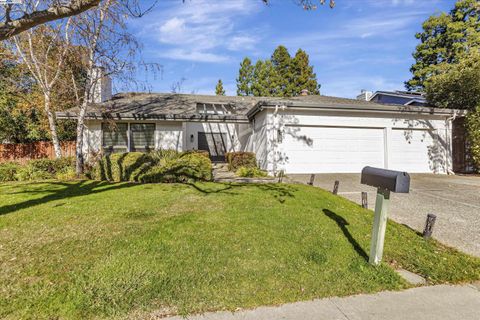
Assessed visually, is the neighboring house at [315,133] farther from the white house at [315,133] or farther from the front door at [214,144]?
the front door at [214,144]

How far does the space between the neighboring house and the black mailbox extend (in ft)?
26.2

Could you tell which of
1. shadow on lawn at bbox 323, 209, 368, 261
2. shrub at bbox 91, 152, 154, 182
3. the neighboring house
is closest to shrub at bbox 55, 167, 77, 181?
shrub at bbox 91, 152, 154, 182

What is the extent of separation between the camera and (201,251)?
150 inches

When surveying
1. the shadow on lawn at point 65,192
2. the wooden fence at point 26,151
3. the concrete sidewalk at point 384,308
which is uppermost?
the wooden fence at point 26,151

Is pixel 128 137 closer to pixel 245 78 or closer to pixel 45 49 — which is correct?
pixel 45 49

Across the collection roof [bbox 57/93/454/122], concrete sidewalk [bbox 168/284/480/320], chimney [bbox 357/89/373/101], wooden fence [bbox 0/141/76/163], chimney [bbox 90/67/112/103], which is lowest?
concrete sidewalk [bbox 168/284/480/320]

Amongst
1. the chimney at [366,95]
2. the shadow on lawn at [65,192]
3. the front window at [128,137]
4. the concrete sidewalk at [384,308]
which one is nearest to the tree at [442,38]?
the chimney at [366,95]

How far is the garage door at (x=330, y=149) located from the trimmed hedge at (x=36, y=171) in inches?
342

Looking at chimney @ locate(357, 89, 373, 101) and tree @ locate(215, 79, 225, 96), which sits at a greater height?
tree @ locate(215, 79, 225, 96)

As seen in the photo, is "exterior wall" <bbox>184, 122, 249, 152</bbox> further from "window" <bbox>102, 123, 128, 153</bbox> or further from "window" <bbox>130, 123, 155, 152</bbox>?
"window" <bbox>102, 123, 128, 153</bbox>

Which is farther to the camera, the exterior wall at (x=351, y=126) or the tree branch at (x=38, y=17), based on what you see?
the exterior wall at (x=351, y=126)

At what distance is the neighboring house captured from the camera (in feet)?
38.5

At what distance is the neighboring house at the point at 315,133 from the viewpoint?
11742 millimetres

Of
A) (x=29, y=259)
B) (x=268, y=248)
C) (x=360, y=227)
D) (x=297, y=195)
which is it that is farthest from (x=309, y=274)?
(x=297, y=195)
